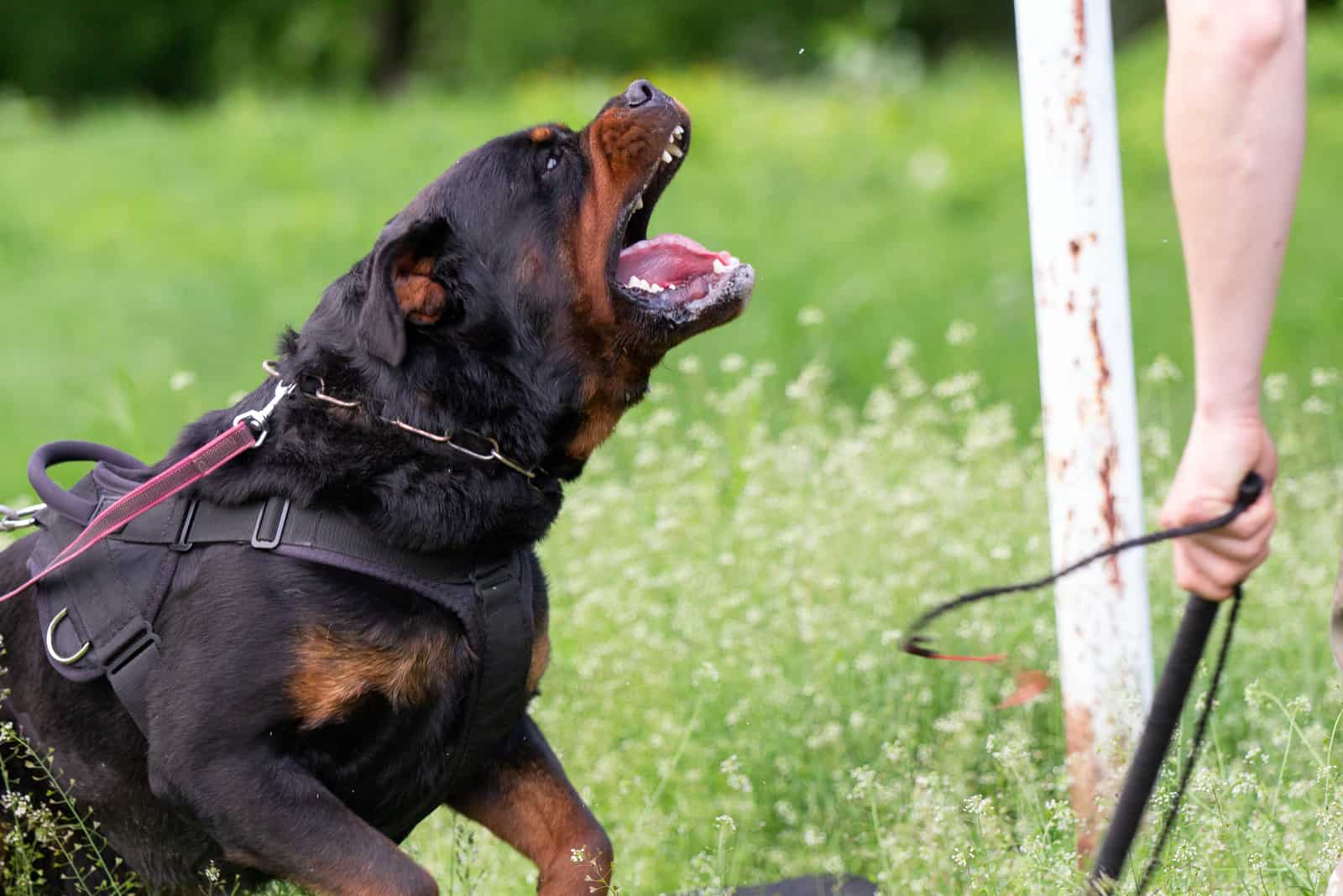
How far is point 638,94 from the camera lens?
357 cm

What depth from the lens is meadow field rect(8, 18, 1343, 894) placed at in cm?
368

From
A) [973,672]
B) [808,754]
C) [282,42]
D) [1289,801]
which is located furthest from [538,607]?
[282,42]

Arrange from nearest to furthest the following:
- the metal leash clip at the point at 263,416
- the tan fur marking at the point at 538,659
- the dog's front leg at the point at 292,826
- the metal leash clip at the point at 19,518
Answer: the dog's front leg at the point at 292,826 → the metal leash clip at the point at 263,416 → the tan fur marking at the point at 538,659 → the metal leash clip at the point at 19,518

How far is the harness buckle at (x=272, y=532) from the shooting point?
3.05 m

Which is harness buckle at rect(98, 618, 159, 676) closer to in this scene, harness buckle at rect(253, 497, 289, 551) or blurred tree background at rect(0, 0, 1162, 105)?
harness buckle at rect(253, 497, 289, 551)

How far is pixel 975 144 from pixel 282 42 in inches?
794

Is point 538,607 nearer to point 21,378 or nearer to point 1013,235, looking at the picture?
point 21,378

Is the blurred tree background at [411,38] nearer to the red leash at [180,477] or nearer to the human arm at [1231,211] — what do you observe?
the red leash at [180,477]

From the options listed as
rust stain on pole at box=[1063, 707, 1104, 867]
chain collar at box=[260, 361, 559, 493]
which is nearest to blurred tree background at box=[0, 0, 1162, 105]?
rust stain on pole at box=[1063, 707, 1104, 867]

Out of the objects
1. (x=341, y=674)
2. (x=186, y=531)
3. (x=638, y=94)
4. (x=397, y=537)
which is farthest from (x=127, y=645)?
(x=638, y=94)

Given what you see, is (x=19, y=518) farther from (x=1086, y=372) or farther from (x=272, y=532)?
(x=1086, y=372)

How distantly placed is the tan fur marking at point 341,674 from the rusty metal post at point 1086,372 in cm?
158

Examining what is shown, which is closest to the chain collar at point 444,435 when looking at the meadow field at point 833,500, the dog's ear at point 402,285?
the dog's ear at point 402,285

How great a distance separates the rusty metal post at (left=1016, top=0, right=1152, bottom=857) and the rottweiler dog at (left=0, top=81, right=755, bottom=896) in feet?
2.49
